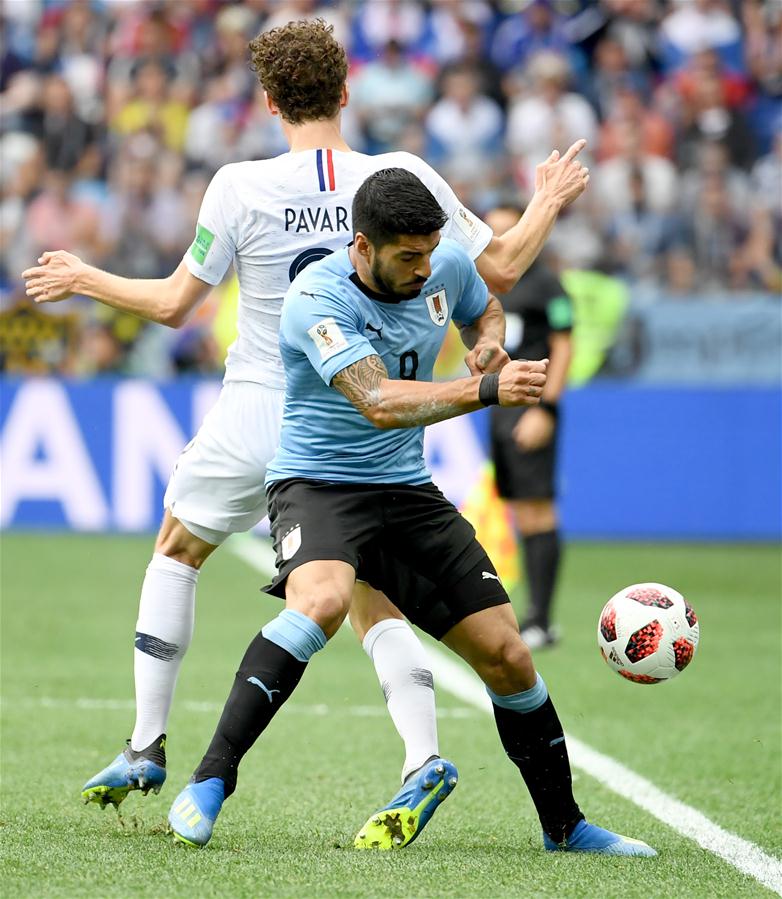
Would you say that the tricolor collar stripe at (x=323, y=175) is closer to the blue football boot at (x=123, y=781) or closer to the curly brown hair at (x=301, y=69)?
the curly brown hair at (x=301, y=69)

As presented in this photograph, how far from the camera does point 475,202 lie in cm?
1566

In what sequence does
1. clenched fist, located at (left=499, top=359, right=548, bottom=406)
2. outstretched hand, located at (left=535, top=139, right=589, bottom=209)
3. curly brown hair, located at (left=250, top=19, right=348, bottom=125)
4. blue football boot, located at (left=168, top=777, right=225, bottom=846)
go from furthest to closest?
outstretched hand, located at (left=535, top=139, right=589, bottom=209), curly brown hair, located at (left=250, top=19, right=348, bottom=125), blue football boot, located at (left=168, top=777, right=225, bottom=846), clenched fist, located at (left=499, top=359, right=548, bottom=406)

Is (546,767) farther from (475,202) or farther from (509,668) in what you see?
(475,202)

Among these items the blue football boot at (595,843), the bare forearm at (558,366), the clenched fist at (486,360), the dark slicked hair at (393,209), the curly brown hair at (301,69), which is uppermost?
the curly brown hair at (301,69)

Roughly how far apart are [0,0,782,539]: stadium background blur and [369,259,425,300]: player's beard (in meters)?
8.76

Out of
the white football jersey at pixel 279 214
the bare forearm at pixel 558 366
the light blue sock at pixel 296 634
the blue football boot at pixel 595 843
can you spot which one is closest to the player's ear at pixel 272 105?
the white football jersey at pixel 279 214

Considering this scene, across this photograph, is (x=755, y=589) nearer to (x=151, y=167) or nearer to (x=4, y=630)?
(x=4, y=630)

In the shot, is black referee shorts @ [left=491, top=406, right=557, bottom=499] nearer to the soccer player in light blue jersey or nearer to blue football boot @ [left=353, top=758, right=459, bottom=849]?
the soccer player in light blue jersey

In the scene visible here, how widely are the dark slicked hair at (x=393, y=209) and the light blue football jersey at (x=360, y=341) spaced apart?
0.21m

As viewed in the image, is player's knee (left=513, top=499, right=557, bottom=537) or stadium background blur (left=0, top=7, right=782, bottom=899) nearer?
stadium background blur (left=0, top=7, right=782, bottom=899)

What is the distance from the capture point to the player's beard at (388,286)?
440 centimetres

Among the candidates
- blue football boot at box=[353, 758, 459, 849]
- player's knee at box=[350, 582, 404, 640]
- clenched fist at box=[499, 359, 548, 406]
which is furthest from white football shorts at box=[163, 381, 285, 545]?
clenched fist at box=[499, 359, 548, 406]

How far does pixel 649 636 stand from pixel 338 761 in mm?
1658

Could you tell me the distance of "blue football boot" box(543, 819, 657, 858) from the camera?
4.66m
